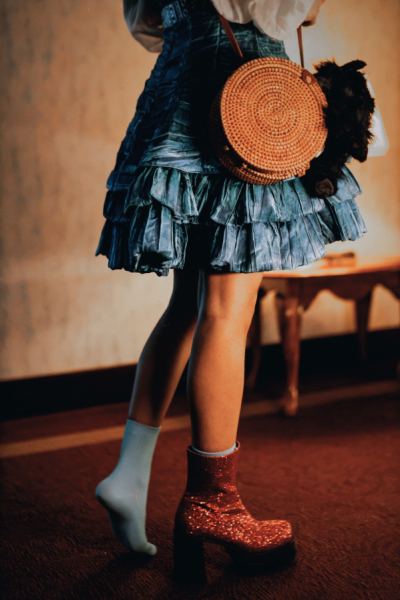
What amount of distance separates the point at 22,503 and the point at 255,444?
59cm

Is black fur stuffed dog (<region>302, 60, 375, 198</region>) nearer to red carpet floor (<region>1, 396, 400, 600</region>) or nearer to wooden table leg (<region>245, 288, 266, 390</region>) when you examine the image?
red carpet floor (<region>1, 396, 400, 600</region>)

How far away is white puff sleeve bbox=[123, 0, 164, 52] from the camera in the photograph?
1.00m

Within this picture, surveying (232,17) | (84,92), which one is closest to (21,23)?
(84,92)

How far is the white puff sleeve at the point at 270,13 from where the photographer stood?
0.76m

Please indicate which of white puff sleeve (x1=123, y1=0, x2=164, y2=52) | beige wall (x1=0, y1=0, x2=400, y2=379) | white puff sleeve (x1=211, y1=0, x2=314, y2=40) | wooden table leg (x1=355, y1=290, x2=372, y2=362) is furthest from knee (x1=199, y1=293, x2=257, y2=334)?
wooden table leg (x1=355, y1=290, x2=372, y2=362)

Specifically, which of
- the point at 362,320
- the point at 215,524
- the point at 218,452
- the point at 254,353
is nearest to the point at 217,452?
the point at 218,452

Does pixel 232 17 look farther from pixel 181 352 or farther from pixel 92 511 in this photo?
pixel 92 511

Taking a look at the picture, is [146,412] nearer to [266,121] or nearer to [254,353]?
[266,121]

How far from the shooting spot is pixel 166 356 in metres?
0.91

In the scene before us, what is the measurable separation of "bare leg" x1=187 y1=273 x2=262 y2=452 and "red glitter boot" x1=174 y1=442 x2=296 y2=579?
→ 35mm

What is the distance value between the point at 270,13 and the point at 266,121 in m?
0.14

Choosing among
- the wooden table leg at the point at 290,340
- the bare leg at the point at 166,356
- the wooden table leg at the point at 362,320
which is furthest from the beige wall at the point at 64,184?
the bare leg at the point at 166,356

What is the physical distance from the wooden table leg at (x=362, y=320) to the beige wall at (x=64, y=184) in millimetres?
746

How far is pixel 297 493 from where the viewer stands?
1.18 meters
